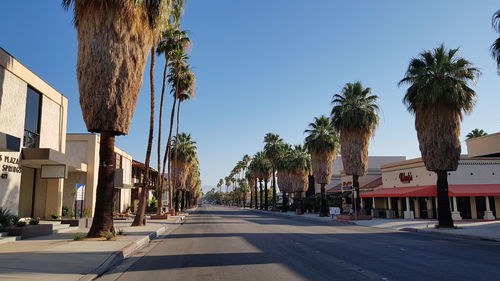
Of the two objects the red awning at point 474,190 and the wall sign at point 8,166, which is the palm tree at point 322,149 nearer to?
the red awning at point 474,190

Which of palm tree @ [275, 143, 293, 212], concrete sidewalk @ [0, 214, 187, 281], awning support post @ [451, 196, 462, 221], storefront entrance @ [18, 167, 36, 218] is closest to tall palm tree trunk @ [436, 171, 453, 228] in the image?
awning support post @ [451, 196, 462, 221]

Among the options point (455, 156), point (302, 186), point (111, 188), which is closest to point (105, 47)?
point (111, 188)

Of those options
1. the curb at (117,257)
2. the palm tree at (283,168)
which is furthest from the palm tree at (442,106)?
the palm tree at (283,168)

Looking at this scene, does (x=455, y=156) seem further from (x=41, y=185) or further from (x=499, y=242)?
(x=41, y=185)

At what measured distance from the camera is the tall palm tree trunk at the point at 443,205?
26.3 meters

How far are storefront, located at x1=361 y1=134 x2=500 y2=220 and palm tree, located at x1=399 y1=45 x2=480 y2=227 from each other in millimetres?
9207

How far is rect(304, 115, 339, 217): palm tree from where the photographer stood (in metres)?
49.4

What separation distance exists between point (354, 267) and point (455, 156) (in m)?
19.6

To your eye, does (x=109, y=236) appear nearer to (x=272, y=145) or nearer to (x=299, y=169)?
(x=299, y=169)

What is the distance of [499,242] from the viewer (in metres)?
18.6

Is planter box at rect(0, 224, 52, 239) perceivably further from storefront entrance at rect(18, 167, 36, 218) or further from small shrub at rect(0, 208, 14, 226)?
storefront entrance at rect(18, 167, 36, 218)

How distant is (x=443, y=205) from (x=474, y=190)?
11668 millimetres

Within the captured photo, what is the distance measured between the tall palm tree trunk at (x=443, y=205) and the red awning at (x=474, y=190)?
8.85m

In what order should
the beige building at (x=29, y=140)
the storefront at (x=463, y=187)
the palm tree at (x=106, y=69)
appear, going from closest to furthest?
the palm tree at (x=106, y=69)
the beige building at (x=29, y=140)
the storefront at (x=463, y=187)
